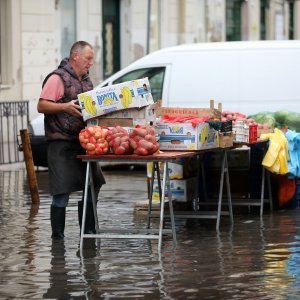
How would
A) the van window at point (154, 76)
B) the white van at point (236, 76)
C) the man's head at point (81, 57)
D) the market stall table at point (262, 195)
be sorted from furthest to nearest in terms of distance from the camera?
the van window at point (154, 76) → the white van at point (236, 76) → the market stall table at point (262, 195) → the man's head at point (81, 57)

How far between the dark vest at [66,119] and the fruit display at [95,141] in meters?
0.55

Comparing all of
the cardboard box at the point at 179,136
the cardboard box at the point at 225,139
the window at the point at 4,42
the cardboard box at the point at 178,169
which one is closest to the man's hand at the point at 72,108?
the cardboard box at the point at 179,136

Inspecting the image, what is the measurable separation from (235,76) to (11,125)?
6.17m

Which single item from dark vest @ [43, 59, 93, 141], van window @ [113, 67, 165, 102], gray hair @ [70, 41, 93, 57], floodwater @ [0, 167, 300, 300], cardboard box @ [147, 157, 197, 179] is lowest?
floodwater @ [0, 167, 300, 300]

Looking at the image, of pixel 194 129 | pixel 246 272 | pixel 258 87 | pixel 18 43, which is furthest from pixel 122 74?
pixel 246 272

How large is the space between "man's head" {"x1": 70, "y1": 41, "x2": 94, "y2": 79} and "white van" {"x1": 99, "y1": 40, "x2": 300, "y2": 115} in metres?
7.00

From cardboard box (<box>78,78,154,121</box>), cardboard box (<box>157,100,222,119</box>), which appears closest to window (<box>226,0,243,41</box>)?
cardboard box (<box>157,100,222,119</box>)

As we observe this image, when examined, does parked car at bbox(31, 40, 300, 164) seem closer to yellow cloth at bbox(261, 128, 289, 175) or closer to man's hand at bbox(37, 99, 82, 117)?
yellow cloth at bbox(261, 128, 289, 175)

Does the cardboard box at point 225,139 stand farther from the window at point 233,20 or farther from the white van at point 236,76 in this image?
the window at point 233,20

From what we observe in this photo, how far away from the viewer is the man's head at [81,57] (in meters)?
12.0

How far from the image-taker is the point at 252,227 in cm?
1305

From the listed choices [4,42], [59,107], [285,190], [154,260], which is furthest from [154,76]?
[154,260]

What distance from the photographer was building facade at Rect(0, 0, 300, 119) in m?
25.7

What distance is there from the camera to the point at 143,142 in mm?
11203
